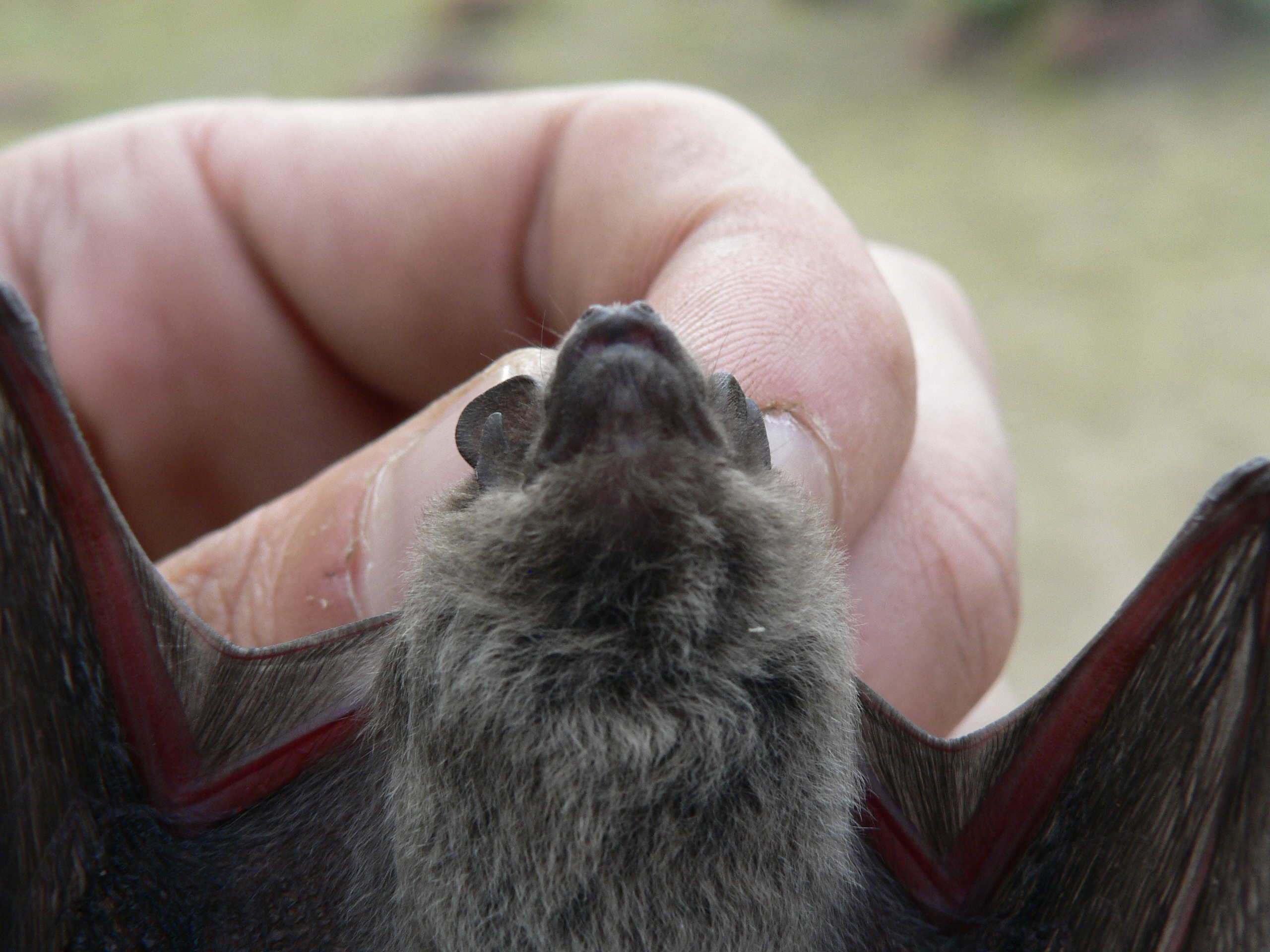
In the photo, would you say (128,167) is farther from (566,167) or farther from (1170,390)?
(1170,390)

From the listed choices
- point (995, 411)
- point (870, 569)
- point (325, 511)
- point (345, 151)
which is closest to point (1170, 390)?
point (995, 411)

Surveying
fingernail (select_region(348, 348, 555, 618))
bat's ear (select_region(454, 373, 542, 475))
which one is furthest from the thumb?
bat's ear (select_region(454, 373, 542, 475))

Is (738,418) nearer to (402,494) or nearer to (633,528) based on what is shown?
(633,528)

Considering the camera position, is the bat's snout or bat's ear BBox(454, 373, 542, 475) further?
bat's ear BBox(454, 373, 542, 475)

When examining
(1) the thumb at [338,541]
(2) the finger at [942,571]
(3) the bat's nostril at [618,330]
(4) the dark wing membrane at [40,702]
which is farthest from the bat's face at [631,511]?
(2) the finger at [942,571]

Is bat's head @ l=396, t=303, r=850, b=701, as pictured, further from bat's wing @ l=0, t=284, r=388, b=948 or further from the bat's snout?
bat's wing @ l=0, t=284, r=388, b=948

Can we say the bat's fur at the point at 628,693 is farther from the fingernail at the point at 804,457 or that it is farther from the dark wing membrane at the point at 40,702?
the dark wing membrane at the point at 40,702
